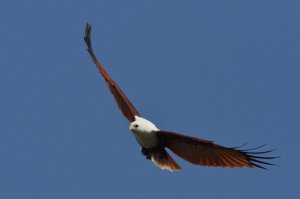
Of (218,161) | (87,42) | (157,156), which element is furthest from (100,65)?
(218,161)

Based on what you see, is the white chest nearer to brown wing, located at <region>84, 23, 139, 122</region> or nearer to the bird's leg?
the bird's leg

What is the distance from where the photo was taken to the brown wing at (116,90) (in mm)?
18680

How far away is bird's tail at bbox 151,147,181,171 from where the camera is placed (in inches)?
714

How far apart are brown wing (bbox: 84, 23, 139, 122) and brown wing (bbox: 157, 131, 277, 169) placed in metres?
1.25

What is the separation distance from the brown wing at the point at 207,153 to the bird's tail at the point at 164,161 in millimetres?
596

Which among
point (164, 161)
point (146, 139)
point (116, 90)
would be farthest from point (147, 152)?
point (116, 90)

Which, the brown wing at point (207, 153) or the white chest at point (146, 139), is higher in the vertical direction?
the white chest at point (146, 139)

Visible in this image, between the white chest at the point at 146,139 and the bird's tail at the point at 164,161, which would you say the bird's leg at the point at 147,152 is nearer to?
the bird's tail at the point at 164,161

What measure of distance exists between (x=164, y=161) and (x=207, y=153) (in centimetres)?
129

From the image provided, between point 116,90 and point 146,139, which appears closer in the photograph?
point 146,139

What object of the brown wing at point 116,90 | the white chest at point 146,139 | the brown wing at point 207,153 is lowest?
the brown wing at point 207,153

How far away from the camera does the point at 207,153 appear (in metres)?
17.2

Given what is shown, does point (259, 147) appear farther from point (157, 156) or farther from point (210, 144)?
point (157, 156)

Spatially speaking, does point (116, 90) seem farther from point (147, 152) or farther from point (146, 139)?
point (146, 139)
